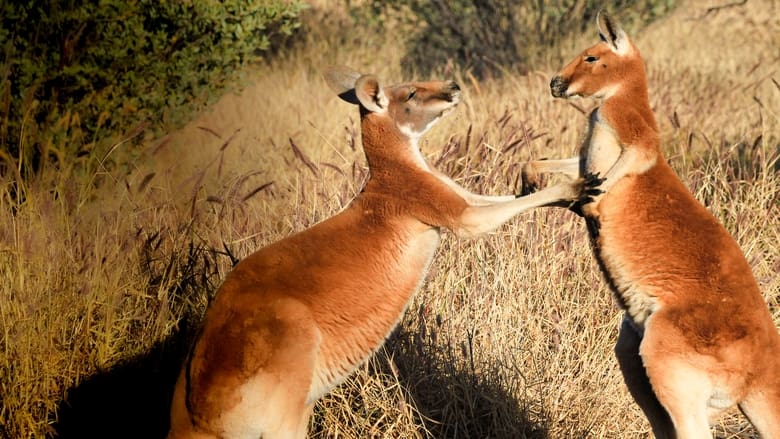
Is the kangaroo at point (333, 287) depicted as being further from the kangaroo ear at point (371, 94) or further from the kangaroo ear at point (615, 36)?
the kangaroo ear at point (615, 36)

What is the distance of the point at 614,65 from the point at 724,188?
273 centimetres

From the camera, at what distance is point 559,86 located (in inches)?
226

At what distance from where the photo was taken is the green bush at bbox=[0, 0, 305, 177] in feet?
26.1

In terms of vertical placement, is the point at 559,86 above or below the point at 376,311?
above

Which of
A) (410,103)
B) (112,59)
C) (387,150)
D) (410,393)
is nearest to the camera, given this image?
(387,150)

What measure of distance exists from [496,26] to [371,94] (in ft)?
29.4

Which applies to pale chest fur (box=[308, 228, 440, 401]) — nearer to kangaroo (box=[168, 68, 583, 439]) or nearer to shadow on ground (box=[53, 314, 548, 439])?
kangaroo (box=[168, 68, 583, 439])

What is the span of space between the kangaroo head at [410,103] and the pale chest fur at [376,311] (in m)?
0.60

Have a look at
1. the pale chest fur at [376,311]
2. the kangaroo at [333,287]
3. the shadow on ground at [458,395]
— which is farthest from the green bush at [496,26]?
the pale chest fur at [376,311]

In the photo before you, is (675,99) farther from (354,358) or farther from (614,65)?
(354,358)

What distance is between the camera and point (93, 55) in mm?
8211

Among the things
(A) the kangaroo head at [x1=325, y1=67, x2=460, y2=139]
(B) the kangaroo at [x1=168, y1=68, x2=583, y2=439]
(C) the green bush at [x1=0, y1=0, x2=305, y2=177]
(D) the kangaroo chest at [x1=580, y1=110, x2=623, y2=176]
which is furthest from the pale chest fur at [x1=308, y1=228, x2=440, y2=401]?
(C) the green bush at [x1=0, y1=0, x2=305, y2=177]

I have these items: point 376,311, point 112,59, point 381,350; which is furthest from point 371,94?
point 112,59

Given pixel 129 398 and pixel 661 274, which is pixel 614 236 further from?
pixel 129 398
